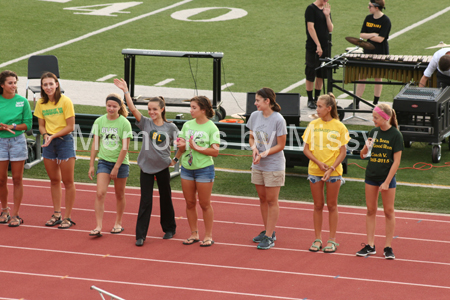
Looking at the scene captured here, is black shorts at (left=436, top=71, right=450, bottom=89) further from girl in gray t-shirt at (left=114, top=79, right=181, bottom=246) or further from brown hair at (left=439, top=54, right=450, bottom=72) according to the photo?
girl in gray t-shirt at (left=114, top=79, right=181, bottom=246)

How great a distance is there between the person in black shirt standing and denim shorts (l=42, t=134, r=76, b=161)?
23.1ft

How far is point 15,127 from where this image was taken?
841 cm

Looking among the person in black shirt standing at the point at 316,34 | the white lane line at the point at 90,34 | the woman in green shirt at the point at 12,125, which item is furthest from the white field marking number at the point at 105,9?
the woman in green shirt at the point at 12,125

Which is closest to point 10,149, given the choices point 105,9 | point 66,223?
point 66,223

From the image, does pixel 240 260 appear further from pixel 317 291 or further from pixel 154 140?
pixel 154 140

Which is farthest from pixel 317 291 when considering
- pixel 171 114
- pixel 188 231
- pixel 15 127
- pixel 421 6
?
pixel 421 6

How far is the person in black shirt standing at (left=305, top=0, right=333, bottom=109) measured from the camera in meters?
14.2

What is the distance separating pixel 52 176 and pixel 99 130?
3.17 feet

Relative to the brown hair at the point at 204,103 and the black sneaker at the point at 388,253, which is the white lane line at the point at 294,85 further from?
the black sneaker at the point at 388,253

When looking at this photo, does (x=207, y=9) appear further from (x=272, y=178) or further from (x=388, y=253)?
(x=388, y=253)

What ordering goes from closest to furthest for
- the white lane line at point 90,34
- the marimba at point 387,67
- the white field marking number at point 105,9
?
the marimba at point 387,67
the white lane line at point 90,34
the white field marking number at point 105,9

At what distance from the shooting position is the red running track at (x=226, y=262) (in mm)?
6875

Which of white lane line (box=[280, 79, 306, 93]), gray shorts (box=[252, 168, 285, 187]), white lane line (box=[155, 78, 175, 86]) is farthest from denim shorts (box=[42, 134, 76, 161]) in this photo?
white lane line (box=[280, 79, 306, 93])

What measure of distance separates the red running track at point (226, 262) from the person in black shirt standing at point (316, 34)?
18.4 feet
